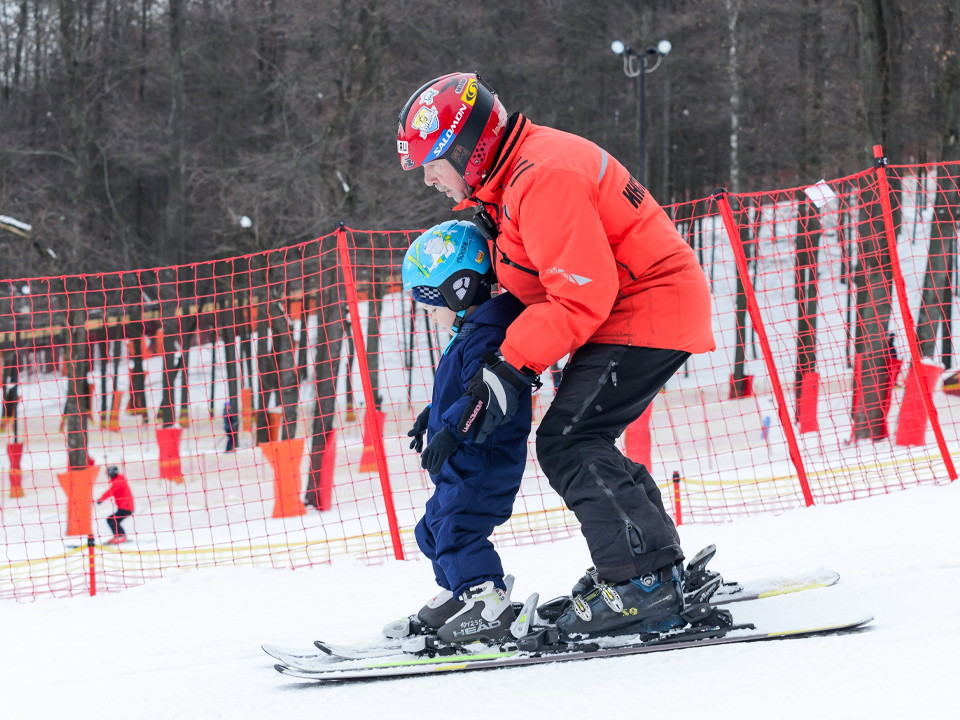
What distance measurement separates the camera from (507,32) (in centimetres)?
2414

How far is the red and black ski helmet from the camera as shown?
8.84 ft

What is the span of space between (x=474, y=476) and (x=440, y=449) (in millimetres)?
217

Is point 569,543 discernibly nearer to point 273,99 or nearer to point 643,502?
point 643,502

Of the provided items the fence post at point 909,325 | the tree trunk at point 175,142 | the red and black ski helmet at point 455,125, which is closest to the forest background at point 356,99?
the tree trunk at point 175,142

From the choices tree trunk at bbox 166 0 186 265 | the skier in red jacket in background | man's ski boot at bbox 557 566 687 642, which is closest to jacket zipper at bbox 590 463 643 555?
man's ski boot at bbox 557 566 687 642

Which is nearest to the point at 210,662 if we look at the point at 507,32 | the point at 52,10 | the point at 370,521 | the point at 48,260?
Answer: the point at 370,521

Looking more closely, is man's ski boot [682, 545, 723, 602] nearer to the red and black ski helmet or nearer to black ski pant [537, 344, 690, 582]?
black ski pant [537, 344, 690, 582]

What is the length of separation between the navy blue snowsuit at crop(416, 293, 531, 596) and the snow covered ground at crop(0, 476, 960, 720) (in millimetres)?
366

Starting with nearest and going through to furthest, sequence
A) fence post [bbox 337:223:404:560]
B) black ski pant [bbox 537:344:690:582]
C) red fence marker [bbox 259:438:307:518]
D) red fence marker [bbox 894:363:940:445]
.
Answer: black ski pant [bbox 537:344:690:582] < fence post [bbox 337:223:404:560] < red fence marker [bbox 894:363:940:445] < red fence marker [bbox 259:438:307:518]

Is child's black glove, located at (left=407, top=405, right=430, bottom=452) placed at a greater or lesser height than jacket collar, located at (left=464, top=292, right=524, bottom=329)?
lesser

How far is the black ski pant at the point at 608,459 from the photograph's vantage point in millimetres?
2543

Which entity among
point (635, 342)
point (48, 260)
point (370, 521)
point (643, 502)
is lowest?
point (370, 521)

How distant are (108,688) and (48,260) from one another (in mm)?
15738

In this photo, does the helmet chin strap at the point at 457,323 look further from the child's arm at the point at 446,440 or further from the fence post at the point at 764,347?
the fence post at the point at 764,347
